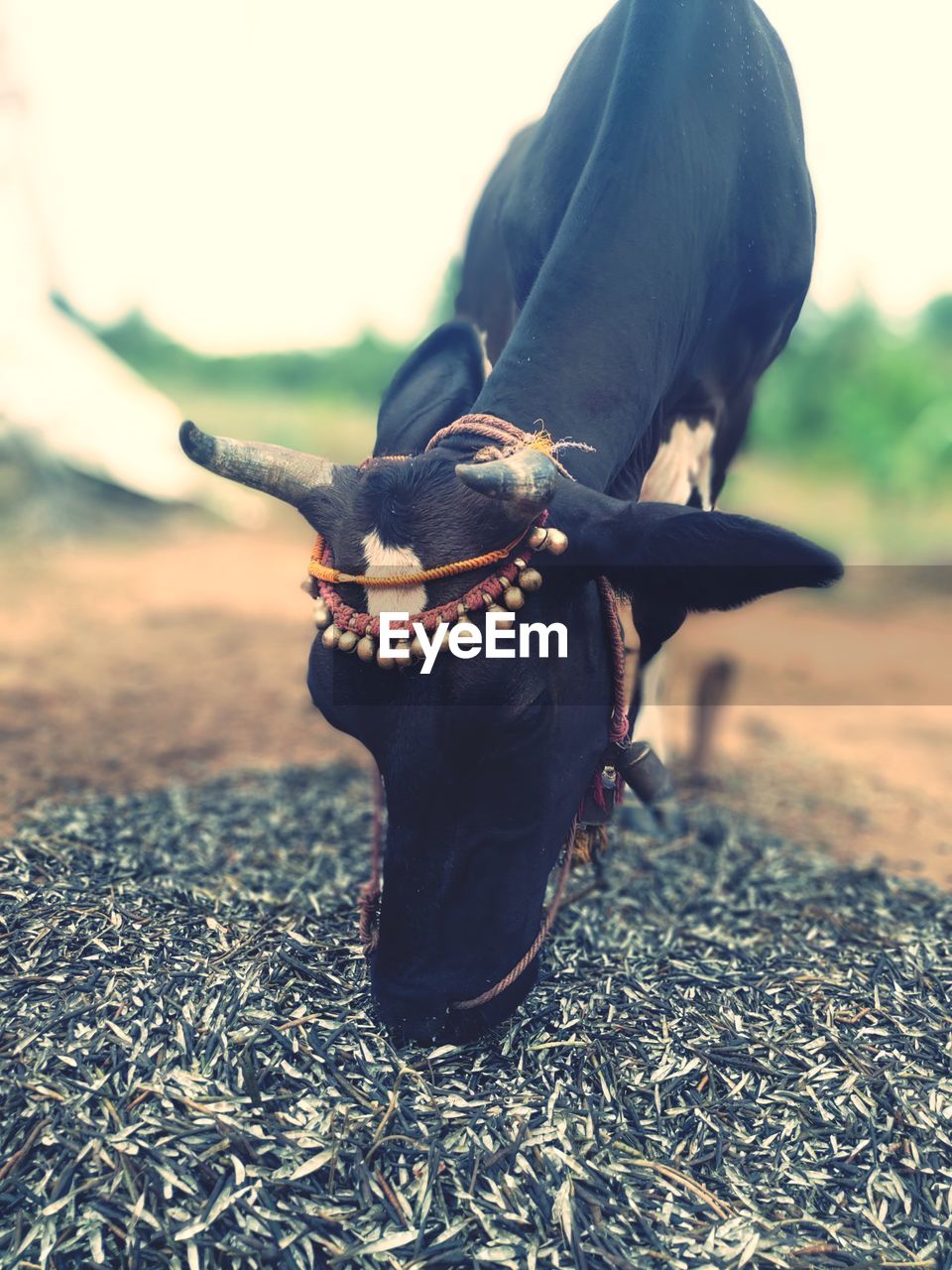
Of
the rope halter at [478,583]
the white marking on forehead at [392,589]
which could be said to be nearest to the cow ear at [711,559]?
the rope halter at [478,583]

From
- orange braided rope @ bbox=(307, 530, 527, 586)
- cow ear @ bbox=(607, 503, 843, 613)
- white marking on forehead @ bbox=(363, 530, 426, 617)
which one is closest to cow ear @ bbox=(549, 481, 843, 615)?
cow ear @ bbox=(607, 503, 843, 613)

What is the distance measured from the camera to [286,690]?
22.8 feet

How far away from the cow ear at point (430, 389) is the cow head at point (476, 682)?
0.09 metres

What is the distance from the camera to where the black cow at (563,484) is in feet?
7.43

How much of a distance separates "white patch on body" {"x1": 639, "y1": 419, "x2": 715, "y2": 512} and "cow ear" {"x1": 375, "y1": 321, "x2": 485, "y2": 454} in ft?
2.53

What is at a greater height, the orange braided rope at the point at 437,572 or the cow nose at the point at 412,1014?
the orange braided rope at the point at 437,572

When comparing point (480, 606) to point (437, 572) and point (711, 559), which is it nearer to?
point (437, 572)

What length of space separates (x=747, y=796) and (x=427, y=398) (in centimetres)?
349

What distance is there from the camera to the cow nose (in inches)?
99.6

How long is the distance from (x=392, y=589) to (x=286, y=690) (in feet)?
15.9

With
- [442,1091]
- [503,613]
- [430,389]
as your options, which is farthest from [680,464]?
[442,1091]

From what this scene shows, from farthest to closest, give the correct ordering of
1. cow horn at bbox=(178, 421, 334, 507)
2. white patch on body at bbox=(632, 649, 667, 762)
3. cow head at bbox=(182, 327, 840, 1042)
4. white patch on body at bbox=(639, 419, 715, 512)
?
white patch on body at bbox=(632, 649, 667, 762), white patch on body at bbox=(639, 419, 715, 512), cow horn at bbox=(178, 421, 334, 507), cow head at bbox=(182, 327, 840, 1042)

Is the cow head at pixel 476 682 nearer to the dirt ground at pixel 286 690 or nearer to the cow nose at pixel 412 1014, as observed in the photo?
the cow nose at pixel 412 1014

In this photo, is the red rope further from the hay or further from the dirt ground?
the dirt ground
